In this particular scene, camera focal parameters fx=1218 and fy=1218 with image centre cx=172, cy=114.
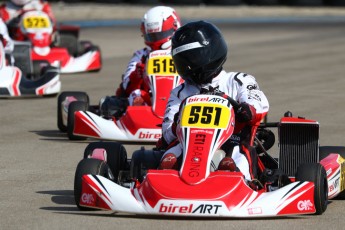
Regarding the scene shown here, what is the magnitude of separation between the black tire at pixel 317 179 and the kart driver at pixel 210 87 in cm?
40

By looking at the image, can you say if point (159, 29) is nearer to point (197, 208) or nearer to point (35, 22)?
point (197, 208)

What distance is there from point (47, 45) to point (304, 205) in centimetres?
1081

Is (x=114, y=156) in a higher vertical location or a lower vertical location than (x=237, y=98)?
lower

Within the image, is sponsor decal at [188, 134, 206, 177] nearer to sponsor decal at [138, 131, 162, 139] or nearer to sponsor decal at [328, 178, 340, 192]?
sponsor decal at [328, 178, 340, 192]

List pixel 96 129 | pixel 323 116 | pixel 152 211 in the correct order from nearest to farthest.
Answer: pixel 152 211 → pixel 96 129 → pixel 323 116

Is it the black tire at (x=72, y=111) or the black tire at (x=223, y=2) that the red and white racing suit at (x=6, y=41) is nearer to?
the black tire at (x=72, y=111)

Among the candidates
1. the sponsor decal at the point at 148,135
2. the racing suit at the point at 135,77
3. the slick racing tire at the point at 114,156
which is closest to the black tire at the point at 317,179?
the slick racing tire at the point at 114,156

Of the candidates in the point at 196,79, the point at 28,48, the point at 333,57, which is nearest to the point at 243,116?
the point at 196,79

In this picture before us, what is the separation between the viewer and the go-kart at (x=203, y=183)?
A: 259 inches

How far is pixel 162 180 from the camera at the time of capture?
670 centimetres

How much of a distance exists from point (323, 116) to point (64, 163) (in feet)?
12.8

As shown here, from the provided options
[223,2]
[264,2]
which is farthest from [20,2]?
[264,2]

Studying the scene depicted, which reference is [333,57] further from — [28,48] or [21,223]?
[21,223]

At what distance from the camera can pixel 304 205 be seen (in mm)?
6645
